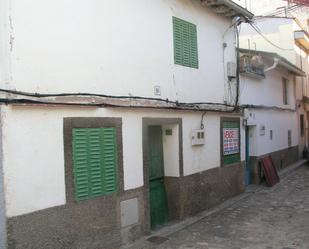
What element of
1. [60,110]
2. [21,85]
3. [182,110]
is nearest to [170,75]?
[182,110]

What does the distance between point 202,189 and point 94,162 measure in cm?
397

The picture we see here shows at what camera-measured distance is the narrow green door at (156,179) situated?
866 centimetres

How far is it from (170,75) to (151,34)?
3.32ft

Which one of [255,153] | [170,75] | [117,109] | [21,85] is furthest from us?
[255,153]

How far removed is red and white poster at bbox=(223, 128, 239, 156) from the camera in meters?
11.2

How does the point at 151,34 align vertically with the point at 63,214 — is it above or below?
above

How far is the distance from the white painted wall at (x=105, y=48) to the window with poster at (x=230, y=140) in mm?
1274

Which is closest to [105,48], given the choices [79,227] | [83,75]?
[83,75]

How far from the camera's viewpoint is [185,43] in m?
9.33

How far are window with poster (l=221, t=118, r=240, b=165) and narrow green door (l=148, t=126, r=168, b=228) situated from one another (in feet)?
8.39

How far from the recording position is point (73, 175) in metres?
6.28

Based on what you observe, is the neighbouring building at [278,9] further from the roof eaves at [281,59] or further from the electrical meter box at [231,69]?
the electrical meter box at [231,69]

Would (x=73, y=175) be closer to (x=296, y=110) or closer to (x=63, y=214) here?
(x=63, y=214)

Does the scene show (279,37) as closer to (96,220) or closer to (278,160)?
(278,160)
